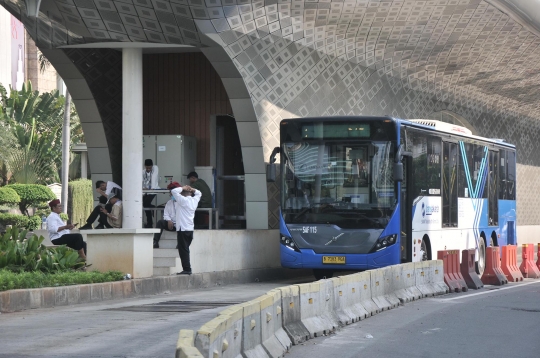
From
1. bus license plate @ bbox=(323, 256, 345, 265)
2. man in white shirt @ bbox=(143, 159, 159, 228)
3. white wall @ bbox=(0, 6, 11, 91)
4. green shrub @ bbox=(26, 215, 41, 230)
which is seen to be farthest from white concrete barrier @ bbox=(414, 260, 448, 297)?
white wall @ bbox=(0, 6, 11, 91)

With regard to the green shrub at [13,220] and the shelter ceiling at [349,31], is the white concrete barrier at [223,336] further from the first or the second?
the green shrub at [13,220]

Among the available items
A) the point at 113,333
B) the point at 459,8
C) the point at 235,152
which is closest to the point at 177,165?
the point at 235,152

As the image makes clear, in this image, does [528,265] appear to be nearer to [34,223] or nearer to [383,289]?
[383,289]

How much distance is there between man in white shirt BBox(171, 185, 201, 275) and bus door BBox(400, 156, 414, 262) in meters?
4.23

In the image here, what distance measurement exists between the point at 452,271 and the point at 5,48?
5944cm

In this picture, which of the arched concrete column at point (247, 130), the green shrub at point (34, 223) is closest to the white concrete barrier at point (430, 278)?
the arched concrete column at point (247, 130)

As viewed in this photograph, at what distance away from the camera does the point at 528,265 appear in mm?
23672

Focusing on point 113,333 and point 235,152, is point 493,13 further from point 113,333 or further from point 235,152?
point 113,333

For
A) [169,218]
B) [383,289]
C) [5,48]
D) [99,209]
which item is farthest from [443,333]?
[5,48]

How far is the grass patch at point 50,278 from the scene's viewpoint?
587 inches

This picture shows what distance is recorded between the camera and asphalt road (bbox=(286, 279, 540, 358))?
10.5 meters

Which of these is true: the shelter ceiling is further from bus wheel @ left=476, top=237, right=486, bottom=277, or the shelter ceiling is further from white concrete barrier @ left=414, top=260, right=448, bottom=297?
white concrete barrier @ left=414, top=260, right=448, bottom=297

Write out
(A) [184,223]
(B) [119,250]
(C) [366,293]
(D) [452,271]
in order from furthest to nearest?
1. (D) [452,271]
2. (A) [184,223]
3. (B) [119,250]
4. (C) [366,293]

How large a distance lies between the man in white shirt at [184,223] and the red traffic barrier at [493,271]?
6.42 meters
